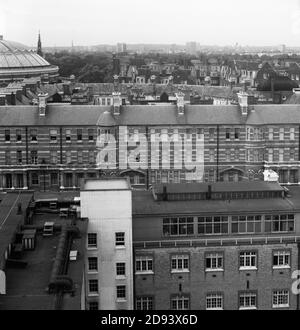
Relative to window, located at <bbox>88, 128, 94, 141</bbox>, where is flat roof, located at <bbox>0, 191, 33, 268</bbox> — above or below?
below

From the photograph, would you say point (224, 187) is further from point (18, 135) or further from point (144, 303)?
point (18, 135)

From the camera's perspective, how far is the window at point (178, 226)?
50.5ft

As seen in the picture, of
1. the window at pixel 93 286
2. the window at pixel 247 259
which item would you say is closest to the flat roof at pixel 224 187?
the window at pixel 247 259

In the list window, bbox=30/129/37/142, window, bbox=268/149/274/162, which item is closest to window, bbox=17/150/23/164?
window, bbox=30/129/37/142

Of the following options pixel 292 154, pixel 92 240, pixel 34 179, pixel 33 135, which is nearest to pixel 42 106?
pixel 33 135

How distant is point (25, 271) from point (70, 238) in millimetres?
1884

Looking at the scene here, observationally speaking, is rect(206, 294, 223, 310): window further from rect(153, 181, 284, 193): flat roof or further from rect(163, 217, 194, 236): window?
rect(153, 181, 284, 193): flat roof

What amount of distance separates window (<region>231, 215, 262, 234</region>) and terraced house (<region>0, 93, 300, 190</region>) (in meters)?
11.8

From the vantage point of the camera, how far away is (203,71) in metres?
72.1

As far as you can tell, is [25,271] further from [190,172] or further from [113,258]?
[190,172]

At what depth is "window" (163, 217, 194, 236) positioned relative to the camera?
50.5ft

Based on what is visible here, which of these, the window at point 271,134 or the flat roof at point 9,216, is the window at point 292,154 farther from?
the flat roof at point 9,216

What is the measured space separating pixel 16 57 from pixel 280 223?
4973cm
